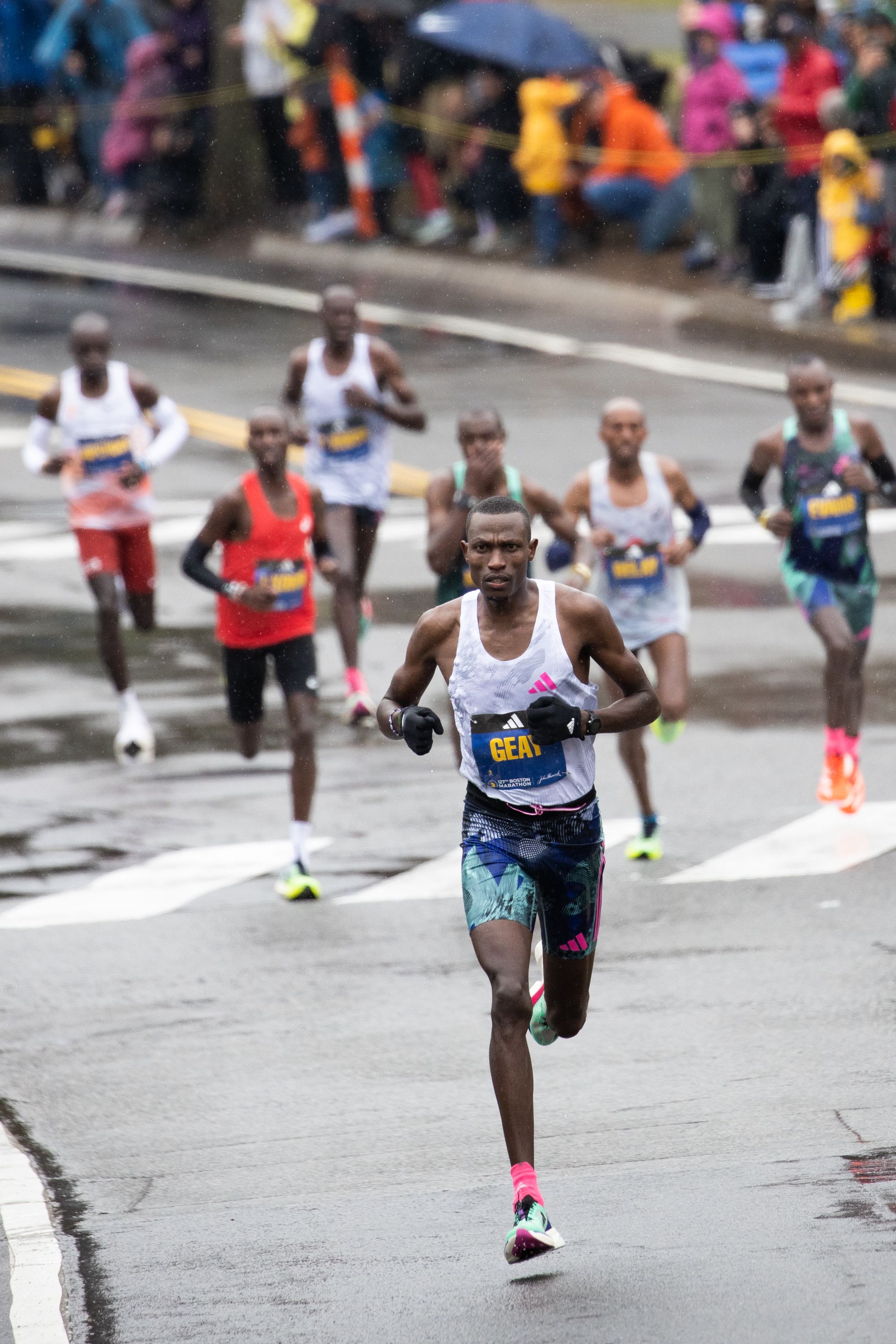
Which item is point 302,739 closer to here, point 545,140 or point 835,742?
point 835,742

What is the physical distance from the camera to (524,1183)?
6602 millimetres

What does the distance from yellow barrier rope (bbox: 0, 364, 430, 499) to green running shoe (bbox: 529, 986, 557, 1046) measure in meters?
9.56

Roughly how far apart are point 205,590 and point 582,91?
9919 mm

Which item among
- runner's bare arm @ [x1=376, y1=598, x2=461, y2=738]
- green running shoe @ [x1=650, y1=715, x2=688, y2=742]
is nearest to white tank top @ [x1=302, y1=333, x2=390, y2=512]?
green running shoe @ [x1=650, y1=715, x2=688, y2=742]

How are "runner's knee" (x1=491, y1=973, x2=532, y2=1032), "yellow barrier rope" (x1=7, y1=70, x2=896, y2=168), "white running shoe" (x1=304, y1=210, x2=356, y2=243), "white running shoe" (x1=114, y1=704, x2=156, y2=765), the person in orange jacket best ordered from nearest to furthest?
1. "runner's knee" (x1=491, y1=973, x2=532, y2=1032)
2. "white running shoe" (x1=114, y1=704, x2=156, y2=765)
3. "yellow barrier rope" (x1=7, y1=70, x2=896, y2=168)
4. the person in orange jacket
5. "white running shoe" (x1=304, y1=210, x2=356, y2=243)

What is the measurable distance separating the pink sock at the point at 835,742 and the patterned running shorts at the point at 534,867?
4.41m

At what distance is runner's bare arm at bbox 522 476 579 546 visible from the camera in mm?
11000

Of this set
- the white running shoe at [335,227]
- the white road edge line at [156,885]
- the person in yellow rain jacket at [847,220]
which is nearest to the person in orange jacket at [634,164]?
the person in yellow rain jacket at [847,220]

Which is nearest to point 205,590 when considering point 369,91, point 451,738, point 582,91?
point 451,738

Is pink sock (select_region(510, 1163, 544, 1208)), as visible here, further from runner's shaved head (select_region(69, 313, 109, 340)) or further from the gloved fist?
runner's shaved head (select_region(69, 313, 109, 340))

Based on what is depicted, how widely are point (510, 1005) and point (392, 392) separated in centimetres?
791

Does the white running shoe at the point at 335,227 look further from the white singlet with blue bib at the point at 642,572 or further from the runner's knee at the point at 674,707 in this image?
the runner's knee at the point at 674,707

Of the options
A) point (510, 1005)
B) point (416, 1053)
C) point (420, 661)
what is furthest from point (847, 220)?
point (510, 1005)

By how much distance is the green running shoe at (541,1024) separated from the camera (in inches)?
303
